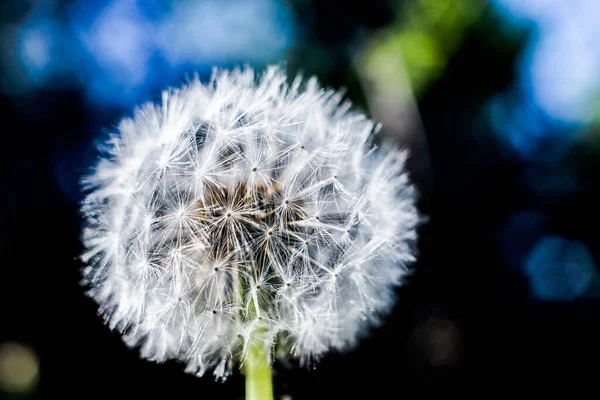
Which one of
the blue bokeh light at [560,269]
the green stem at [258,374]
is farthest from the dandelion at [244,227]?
the blue bokeh light at [560,269]

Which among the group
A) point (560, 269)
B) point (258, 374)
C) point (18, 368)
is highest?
point (560, 269)

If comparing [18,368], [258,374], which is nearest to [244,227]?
[258,374]

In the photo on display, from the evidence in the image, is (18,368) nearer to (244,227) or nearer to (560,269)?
(244,227)

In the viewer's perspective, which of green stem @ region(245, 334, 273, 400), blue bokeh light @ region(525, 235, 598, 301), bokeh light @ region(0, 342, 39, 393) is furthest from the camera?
blue bokeh light @ region(525, 235, 598, 301)

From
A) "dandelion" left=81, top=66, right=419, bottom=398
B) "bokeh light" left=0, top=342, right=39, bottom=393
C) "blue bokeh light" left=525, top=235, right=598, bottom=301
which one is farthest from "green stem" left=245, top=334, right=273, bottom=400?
"blue bokeh light" left=525, top=235, right=598, bottom=301

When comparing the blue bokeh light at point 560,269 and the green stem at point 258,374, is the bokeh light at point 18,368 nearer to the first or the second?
the green stem at point 258,374

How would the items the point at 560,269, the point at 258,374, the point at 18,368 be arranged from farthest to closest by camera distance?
the point at 560,269, the point at 18,368, the point at 258,374

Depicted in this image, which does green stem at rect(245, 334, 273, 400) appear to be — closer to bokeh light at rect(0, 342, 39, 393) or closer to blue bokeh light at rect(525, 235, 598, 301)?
bokeh light at rect(0, 342, 39, 393)
